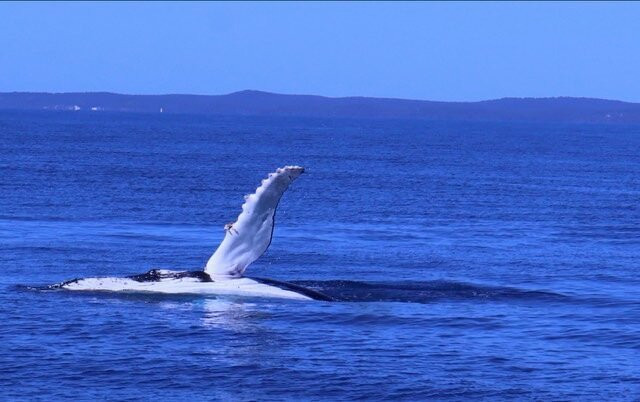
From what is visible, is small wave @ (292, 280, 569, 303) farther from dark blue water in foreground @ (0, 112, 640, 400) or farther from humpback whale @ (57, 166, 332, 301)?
humpback whale @ (57, 166, 332, 301)

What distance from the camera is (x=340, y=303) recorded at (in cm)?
2706

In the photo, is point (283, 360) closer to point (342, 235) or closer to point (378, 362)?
point (378, 362)

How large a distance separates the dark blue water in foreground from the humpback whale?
31 cm

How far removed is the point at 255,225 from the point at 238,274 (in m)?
1.43

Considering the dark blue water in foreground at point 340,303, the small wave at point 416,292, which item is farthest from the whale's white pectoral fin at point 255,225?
the small wave at point 416,292

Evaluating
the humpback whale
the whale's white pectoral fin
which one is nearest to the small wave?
the humpback whale

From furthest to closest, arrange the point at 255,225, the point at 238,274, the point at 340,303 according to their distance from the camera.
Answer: the point at 340,303, the point at 238,274, the point at 255,225

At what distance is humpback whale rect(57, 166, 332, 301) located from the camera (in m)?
25.8

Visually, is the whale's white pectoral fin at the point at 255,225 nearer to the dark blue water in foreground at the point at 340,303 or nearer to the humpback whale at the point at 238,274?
the humpback whale at the point at 238,274

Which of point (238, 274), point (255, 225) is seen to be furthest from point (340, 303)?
point (255, 225)

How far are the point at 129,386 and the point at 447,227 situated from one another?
25649mm

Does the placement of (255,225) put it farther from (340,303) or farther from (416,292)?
(416,292)

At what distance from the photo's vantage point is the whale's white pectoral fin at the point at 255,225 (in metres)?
25.5

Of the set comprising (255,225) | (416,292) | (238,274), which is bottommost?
(416,292)
